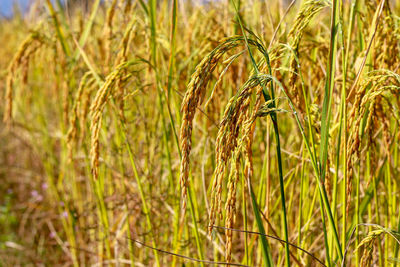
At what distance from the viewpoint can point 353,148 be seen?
0.68 metres

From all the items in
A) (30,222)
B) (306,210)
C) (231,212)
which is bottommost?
(30,222)

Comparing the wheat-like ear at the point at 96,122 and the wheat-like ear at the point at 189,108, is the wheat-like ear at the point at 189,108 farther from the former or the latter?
the wheat-like ear at the point at 96,122

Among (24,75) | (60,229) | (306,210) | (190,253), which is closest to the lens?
(306,210)

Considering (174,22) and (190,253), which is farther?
(190,253)

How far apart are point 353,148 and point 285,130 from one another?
84 cm

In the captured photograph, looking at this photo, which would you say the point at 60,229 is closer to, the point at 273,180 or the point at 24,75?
the point at 24,75

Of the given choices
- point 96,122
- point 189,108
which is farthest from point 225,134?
point 96,122

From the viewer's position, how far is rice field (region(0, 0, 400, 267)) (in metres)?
0.67

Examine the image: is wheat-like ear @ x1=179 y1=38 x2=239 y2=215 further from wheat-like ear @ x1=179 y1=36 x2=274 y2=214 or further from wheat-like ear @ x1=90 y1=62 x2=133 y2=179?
wheat-like ear @ x1=90 y1=62 x2=133 y2=179

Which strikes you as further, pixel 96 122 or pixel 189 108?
pixel 96 122

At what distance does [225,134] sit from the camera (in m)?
0.57

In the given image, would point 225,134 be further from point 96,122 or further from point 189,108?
point 96,122

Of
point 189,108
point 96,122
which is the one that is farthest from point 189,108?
point 96,122

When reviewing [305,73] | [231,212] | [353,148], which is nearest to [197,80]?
[231,212]
